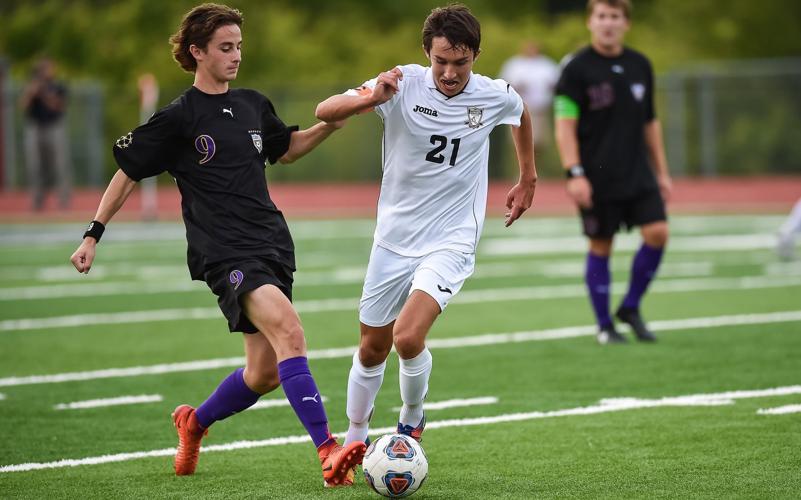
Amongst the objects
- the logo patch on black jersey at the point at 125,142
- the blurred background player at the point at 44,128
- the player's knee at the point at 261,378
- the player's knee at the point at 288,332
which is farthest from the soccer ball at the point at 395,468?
the blurred background player at the point at 44,128

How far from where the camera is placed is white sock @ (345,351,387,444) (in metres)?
6.36

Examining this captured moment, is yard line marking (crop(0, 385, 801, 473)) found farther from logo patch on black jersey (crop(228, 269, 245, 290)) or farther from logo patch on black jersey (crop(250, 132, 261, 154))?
logo patch on black jersey (crop(250, 132, 261, 154))

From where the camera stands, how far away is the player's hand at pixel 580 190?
9.60 metres

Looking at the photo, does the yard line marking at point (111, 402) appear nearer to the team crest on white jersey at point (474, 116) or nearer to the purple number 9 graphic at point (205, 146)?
the purple number 9 graphic at point (205, 146)

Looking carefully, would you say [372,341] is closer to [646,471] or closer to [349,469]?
[349,469]

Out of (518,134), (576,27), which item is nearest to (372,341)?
(518,134)

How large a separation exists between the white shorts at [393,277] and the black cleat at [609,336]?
12.4 feet

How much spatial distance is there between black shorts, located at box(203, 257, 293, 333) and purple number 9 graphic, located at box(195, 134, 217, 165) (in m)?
0.49

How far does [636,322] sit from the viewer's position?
10086 millimetres

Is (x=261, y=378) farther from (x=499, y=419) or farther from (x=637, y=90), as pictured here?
(x=637, y=90)

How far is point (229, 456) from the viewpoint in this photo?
6.70 meters

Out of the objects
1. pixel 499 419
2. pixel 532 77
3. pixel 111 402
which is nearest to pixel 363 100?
pixel 499 419

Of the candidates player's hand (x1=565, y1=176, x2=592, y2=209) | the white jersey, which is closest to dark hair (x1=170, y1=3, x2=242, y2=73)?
the white jersey

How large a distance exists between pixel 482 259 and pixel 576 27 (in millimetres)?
19940
